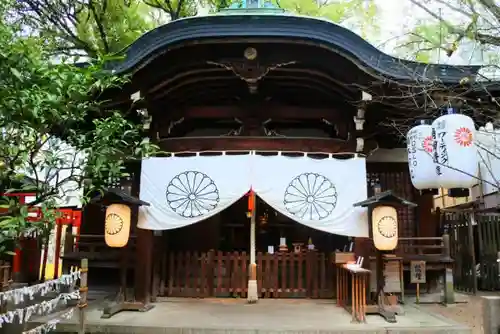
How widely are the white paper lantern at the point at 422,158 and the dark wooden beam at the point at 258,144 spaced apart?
150 centimetres

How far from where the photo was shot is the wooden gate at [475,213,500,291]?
34.7ft

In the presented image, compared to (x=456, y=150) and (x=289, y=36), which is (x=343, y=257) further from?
(x=289, y=36)

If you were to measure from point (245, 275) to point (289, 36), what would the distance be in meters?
4.72

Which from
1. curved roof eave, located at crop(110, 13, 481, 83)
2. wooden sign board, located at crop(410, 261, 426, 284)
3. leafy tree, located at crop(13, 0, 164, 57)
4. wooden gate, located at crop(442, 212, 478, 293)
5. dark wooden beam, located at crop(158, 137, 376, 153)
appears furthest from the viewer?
leafy tree, located at crop(13, 0, 164, 57)

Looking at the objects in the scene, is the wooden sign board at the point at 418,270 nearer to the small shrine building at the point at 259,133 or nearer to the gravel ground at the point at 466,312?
the small shrine building at the point at 259,133

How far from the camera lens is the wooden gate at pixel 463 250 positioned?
10258 millimetres

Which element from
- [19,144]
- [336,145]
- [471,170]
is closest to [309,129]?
[336,145]

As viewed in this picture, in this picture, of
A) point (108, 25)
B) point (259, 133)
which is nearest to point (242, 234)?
point (259, 133)

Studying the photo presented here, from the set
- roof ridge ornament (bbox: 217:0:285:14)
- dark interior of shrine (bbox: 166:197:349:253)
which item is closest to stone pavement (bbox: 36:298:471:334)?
dark interior of shrine (bbox: 166:197:349:253)

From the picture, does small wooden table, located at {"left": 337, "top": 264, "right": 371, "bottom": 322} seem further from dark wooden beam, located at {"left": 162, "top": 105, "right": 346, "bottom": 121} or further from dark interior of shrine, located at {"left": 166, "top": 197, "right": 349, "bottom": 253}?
dark wooden beam, located at {"left": 162, "top": 105, "right": 346, "bottom": 121}

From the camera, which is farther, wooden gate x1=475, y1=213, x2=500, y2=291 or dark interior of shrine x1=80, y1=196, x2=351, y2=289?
wooden gate x1=475, y1=213, x2=500, y2=291

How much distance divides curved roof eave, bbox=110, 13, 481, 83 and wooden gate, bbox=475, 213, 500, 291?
5101 millimetres

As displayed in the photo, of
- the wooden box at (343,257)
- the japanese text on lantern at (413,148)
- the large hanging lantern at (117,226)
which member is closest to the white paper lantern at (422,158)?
the japanese text on lantern at (413,148)

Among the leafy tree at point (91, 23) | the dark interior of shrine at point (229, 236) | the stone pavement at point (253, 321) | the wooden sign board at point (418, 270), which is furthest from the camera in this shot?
the leafy tree at point (91, 23)
